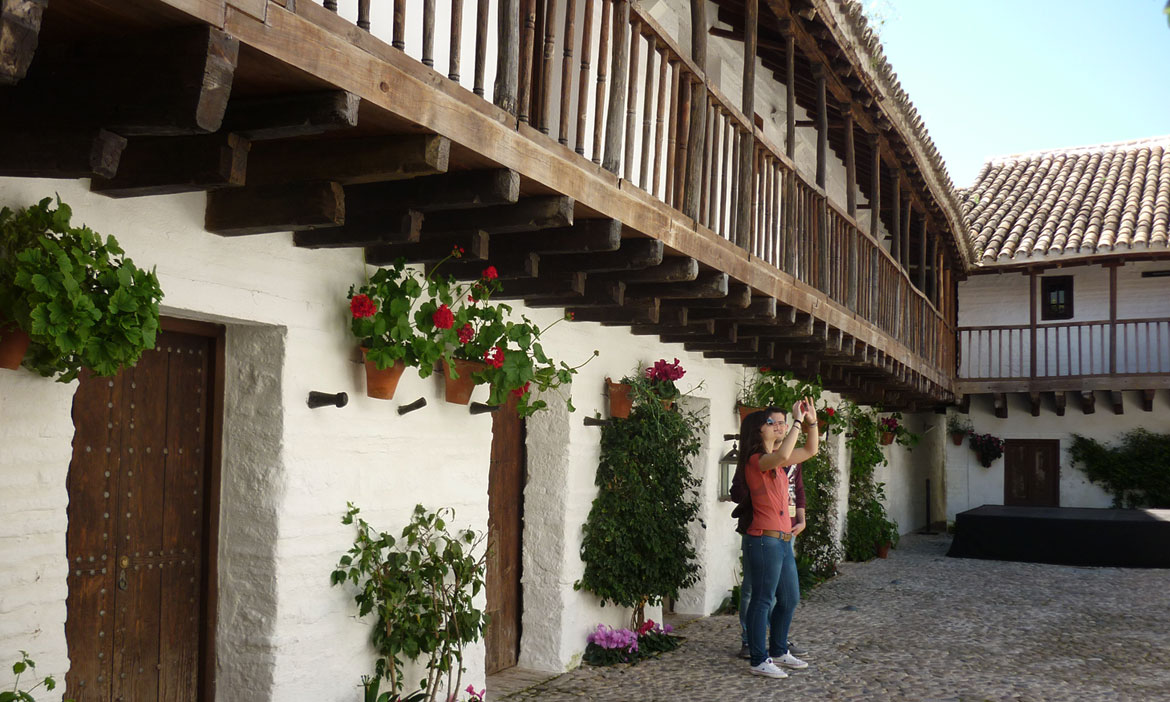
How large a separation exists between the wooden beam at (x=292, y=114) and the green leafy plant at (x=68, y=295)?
0.58 meters

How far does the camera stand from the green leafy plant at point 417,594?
4875 mm

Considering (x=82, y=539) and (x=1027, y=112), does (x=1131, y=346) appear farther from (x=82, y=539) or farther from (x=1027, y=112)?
(x=1027, y=112)

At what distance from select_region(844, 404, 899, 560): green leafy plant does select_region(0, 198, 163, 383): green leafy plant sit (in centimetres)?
1145

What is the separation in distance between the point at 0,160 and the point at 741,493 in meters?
4.92

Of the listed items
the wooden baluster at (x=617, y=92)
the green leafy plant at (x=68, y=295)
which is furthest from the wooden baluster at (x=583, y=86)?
the green leafy plant at (x=68, y=295)

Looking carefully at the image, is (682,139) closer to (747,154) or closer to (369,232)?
(747,154)

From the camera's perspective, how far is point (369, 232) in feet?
14.1

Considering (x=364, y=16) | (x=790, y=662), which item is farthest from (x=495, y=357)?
(x=790, y=662)

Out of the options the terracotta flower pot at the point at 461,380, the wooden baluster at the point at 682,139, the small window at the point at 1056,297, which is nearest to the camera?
the terracotta flower pot at the point at 461,380

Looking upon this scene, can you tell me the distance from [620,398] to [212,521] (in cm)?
347

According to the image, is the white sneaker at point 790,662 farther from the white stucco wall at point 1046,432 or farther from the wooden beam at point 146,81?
the white stucco wall at point 1046,432

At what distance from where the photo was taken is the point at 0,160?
9.99 ft

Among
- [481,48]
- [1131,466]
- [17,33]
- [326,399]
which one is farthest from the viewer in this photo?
[1131,466]

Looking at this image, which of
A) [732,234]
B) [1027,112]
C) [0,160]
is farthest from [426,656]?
[1027,112]
